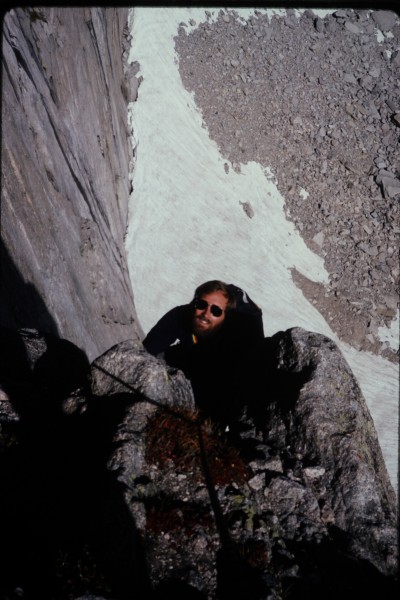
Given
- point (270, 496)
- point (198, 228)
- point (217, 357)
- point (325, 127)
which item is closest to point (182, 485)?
point (270, 496)

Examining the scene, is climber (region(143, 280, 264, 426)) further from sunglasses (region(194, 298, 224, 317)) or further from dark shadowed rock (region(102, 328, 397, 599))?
dark shadowed rock (region(102, 328, 397, 599))

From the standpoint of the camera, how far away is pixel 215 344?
9.50m

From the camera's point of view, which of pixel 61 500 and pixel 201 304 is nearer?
pixel 61 500

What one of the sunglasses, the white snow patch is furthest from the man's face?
the white snow patch

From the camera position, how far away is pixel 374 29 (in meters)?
36.0

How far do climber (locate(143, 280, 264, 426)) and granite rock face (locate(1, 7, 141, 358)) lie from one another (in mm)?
2649

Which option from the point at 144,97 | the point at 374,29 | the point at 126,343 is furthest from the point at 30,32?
the point at 374,29

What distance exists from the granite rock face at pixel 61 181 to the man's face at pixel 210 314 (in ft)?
9.94

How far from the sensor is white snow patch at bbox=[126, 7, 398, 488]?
70.6ft

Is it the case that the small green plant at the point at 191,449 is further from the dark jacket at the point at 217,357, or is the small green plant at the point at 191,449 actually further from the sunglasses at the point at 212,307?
the sunglasses at the point at 212,307

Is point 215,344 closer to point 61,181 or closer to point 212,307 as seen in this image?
point 212,307

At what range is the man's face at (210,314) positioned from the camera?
30.5 feet

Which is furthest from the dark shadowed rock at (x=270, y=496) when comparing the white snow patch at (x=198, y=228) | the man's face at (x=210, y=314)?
the white snow patch at (x=198, y=228)

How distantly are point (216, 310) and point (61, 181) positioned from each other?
15.0 feet
